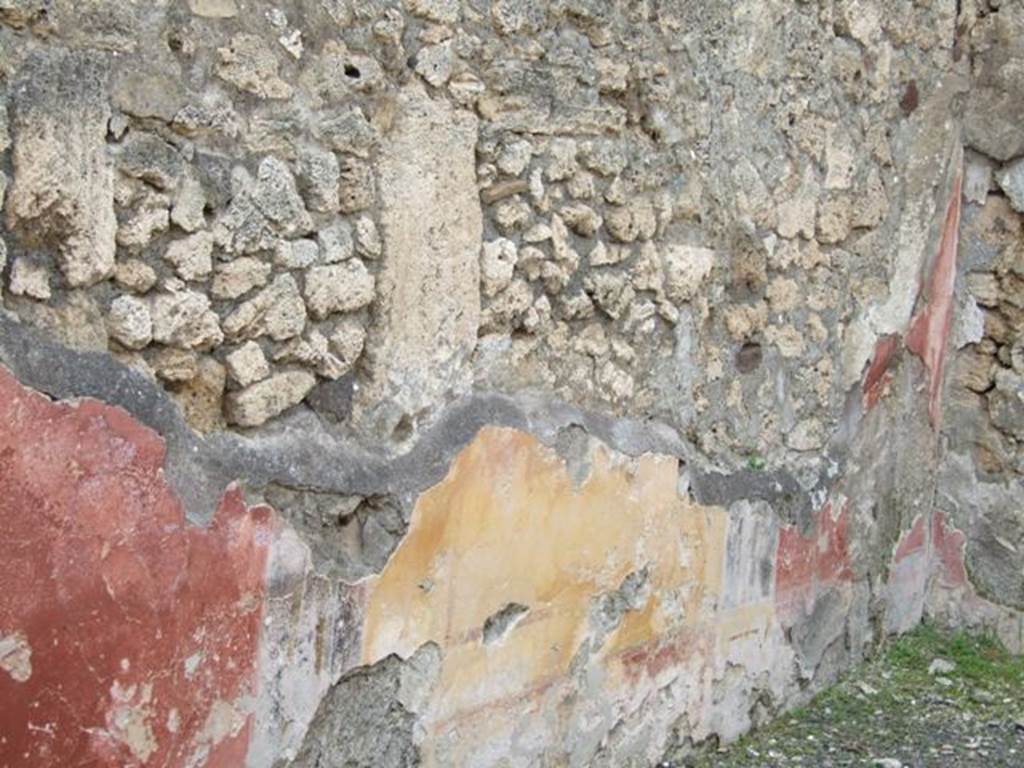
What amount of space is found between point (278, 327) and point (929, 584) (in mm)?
2711

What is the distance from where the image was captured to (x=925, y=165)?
13.2 feet

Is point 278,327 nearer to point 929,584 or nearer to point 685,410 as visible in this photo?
point 685,410

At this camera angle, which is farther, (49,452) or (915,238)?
(915,238)

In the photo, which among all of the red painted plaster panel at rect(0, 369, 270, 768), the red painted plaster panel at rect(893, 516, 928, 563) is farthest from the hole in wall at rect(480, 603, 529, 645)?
the red painted plaster panel at rect(893, 516, 928, 563)

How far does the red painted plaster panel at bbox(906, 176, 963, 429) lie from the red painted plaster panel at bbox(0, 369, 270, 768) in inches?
94.6

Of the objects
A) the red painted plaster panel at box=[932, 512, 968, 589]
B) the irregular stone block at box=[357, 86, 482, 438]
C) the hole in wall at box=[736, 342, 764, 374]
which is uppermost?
the irregular stone block at box=[357, 86, 482, 438]

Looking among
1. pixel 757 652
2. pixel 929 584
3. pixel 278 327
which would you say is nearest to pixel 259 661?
pixel 278 327

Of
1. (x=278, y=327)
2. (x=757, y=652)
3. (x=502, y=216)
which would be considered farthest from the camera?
(x=757, y=652)

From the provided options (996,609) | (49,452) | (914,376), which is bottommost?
(996,609)

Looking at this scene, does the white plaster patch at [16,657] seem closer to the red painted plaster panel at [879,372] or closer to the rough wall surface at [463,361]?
the rough wall surface at [463,361]

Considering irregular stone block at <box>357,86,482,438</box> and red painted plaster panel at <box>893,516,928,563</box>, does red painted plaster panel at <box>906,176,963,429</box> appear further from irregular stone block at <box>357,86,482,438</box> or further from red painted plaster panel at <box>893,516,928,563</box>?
irregular stone block at <box>357,86,482,438</box>

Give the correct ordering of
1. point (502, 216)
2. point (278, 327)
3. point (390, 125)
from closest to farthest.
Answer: point (278, 327) < point (390, 125) < point (502, 216)

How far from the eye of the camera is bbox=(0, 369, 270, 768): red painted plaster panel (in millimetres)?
1890

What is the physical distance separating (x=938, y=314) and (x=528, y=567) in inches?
74.8
